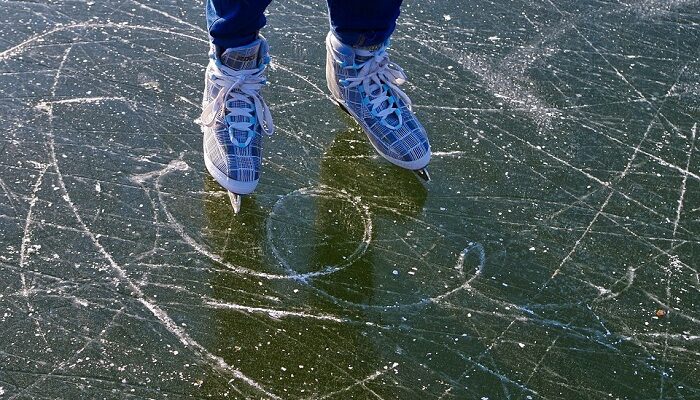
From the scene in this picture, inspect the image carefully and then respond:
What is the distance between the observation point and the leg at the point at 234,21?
1951 mm

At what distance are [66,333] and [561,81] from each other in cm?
157

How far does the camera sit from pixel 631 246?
81.8 inches

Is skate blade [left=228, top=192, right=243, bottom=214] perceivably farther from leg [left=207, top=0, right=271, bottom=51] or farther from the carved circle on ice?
leg [left=207, top=0, right=271, bottom=51]

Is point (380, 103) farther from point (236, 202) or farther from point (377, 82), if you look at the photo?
point (236, 202)

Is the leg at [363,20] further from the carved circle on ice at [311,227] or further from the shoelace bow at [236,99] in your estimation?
the carved circle on ice at [311,227]

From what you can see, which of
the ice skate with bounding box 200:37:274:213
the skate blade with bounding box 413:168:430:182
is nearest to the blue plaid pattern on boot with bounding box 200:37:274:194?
the ice skate with bounding box 200:37:274:213

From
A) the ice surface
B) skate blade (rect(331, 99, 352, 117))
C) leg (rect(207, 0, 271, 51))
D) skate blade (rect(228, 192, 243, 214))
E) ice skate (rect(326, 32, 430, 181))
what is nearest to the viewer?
the ice surface

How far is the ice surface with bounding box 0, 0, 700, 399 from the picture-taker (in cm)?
172

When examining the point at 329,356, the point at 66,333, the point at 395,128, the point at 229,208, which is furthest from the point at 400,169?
the point at 66,333

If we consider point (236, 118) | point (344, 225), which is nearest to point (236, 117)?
point (236, 118)

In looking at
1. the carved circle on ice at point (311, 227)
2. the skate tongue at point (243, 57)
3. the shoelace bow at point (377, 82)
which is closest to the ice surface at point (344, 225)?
the carved circle on ice at point (311, 227)

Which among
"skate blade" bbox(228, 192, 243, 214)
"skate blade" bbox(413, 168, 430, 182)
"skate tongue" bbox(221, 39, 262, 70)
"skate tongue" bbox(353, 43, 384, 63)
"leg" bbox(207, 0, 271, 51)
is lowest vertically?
"skate blade" bbox(413, 168, 430, 182)

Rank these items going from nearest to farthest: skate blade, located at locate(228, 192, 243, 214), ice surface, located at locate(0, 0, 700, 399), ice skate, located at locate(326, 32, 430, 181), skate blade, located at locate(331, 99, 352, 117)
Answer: ice surface, located at locate(0, 0, 700, 399) → skate blade, located at locate(228, 192, 243, 214) → ice skate, located at locate(326, 32, 430, 181) → skate blade, located at locate(331, 99, 352, 117)

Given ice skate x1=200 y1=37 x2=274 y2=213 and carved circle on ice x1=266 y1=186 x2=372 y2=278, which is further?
ice skate x1=200 y1=37 x2=274 y2=213
